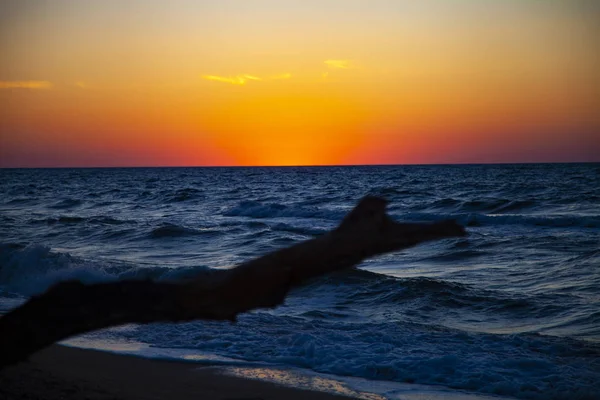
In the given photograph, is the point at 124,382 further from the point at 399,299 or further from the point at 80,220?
the point at 80,220

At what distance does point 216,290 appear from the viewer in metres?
2.63

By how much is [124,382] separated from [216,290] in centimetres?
376

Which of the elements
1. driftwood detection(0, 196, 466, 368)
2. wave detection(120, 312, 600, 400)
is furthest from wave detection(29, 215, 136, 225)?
driftwood detection(0, 196, 466, 368)

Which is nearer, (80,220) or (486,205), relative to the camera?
(80,220)

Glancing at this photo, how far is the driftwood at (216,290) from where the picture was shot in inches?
100

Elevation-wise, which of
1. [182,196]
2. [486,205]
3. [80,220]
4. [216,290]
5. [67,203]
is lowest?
[80,220]

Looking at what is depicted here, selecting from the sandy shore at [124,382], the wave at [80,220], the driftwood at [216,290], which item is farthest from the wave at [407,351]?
the wave at [80,220]

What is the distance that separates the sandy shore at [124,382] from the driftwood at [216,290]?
251 cm

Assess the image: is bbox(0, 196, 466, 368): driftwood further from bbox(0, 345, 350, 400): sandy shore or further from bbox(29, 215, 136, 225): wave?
bbox(29, 215, 136, 225): wave

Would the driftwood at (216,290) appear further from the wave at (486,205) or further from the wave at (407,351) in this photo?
the wave at (486,205)

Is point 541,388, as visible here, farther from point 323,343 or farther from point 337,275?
point 337,275

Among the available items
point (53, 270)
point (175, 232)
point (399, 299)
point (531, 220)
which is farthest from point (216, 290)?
point (531, 220)

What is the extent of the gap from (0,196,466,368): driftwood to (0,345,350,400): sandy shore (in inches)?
98.9

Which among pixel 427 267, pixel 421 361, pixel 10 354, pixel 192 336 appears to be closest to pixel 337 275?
pixel 427 267
